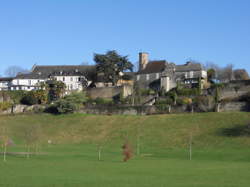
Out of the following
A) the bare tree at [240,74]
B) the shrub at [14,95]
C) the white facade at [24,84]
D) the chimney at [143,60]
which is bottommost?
the shrub at [14,95]

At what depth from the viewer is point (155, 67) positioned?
365ft

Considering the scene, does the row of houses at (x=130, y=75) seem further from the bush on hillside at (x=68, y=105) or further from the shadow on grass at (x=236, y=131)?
the shadow on grass at (x=236, y=131)

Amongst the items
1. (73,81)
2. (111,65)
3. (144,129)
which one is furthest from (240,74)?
(144,129)

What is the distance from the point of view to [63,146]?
69438 mm

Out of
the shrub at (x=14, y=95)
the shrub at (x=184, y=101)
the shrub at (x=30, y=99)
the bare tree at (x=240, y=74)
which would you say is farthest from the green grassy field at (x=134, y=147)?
the bare tree at (x=240, y=74)

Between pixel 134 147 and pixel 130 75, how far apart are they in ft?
173

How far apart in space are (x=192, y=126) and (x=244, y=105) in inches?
445

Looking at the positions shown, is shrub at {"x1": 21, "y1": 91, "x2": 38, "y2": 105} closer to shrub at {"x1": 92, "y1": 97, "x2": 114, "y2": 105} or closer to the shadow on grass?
shrub at {"x1": 92, "y1": 97, "x2": 114, "y2": 105}

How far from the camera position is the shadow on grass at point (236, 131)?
217ft

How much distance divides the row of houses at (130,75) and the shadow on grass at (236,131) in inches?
1098

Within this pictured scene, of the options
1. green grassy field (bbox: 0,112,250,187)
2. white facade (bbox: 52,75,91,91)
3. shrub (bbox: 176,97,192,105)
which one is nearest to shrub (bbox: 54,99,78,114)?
green grassy field (bbox: 0,112,250,187)

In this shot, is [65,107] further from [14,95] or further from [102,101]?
[14,95]

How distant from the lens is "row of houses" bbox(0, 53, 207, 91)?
340ft

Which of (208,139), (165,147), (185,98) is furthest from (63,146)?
(185,98)
